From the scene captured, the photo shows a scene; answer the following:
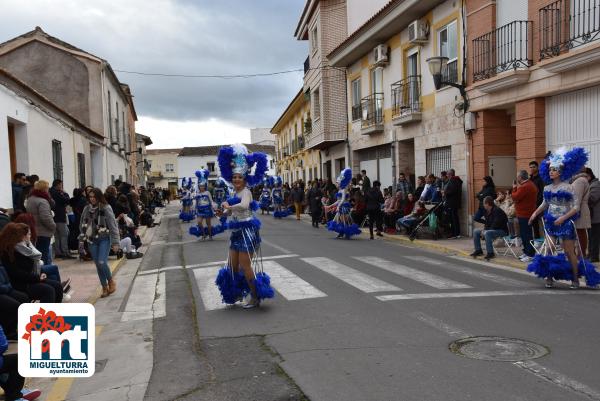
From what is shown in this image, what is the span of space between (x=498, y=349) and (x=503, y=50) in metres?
10.5

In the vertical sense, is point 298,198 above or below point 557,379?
above

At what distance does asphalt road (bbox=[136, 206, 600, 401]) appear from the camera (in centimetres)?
438

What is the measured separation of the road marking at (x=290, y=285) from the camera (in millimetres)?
7872

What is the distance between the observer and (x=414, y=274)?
9.45m

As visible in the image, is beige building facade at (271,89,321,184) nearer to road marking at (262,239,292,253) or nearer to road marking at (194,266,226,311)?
road marking at (262,239,292,253)

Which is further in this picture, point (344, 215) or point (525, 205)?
point (344, 215)

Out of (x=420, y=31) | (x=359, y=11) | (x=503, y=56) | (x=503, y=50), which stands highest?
(x=359, y=11)

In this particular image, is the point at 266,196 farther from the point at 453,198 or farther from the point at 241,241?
the point at 241,241

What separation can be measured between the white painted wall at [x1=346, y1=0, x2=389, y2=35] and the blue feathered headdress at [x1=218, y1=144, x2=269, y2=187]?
20.3m

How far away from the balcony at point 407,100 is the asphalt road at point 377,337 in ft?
30.2

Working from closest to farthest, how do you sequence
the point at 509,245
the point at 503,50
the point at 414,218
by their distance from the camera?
the point at 509,245 → the point at 503,50 → the point at 414,218

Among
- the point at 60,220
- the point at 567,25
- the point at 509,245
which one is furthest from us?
the point at 60,220

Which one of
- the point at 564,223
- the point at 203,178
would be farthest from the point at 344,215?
the point at 564,223

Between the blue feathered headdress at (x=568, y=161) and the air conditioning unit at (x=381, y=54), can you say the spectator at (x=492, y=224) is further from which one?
the air conditioning unit at (x=381, y=54)
